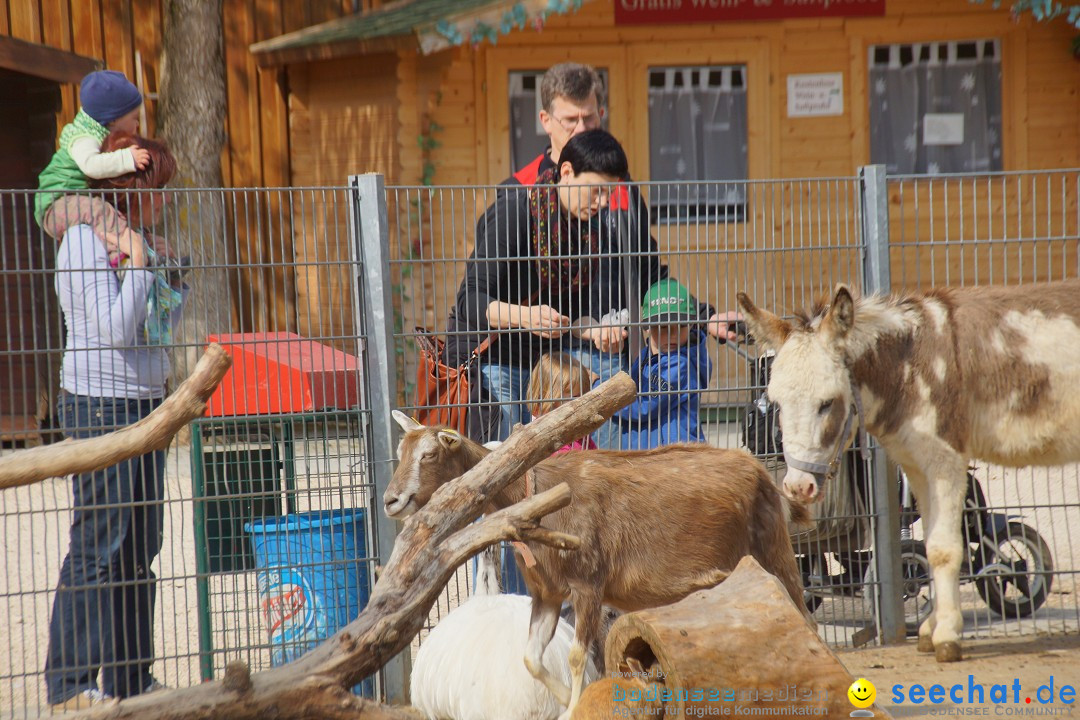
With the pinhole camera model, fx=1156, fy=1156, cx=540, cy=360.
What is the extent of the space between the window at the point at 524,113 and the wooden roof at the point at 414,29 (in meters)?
0.90

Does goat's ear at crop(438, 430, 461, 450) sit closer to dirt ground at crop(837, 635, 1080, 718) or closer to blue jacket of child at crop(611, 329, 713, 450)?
blue jacket of child at crop(611, 329, 713, 450)

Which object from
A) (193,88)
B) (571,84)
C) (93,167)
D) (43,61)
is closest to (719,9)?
(193,88)

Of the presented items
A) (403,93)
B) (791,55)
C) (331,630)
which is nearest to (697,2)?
(791,55)

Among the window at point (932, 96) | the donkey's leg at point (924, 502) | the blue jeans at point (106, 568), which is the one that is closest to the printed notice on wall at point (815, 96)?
the window at point (932, 96)

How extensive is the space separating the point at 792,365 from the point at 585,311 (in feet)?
3.87

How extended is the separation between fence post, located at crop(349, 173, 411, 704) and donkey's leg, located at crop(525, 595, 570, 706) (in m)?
1.10

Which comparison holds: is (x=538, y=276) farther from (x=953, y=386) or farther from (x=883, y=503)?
(x=883, y=503)

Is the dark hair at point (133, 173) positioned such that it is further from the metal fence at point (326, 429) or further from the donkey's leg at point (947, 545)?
the donkey's leg at point (947, 545)

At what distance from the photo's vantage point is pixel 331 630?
5422 mm

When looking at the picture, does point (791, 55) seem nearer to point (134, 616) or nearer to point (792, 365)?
point (792, 365)

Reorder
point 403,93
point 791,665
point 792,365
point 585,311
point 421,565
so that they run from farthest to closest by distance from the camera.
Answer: point 403,93 < point 585,311 < point 792,365 < point 791,665 < point 421,565

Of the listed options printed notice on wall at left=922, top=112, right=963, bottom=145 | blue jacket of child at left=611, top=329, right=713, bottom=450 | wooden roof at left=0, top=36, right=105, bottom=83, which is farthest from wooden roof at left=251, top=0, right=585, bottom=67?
blue jacket of child at left=611, top=329, right=713, bottom=450

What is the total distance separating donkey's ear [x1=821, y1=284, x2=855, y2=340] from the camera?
512cm

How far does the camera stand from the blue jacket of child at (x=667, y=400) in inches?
227
